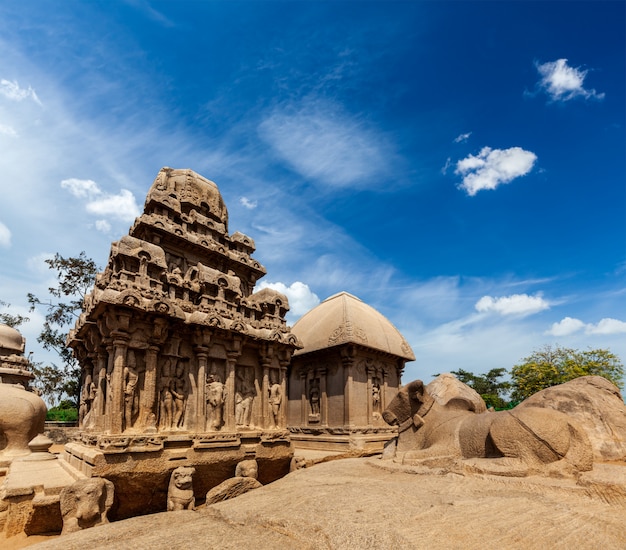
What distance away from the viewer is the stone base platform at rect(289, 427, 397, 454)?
14.7 m

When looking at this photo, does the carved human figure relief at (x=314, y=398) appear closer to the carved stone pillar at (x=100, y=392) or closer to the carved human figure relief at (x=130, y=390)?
the carved stone pillar at (x=100, y=392)

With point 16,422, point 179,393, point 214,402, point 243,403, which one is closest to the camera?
point 179,393

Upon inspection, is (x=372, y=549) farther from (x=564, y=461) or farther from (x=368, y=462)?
(x=368, y=462)

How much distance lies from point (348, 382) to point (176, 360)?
7.29 metres

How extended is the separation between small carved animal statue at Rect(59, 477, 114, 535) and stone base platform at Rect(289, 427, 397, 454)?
337 inches

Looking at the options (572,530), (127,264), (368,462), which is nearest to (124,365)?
(127,264)

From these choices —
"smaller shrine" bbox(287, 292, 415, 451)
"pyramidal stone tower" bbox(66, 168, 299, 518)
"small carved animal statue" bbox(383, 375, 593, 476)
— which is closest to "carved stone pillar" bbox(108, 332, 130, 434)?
"pyramidal stone tower" bbox(66, 168, 299, 518)

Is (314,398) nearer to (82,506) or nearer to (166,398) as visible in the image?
(166,398)

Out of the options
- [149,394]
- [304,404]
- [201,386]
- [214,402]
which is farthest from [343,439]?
[149,394]

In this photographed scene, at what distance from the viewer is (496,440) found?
21.2 feet

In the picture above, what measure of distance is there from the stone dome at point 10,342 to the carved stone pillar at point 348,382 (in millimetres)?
16910

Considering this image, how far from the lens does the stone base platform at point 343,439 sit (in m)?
14.7

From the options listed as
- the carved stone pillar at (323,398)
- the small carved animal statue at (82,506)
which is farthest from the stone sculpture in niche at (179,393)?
the carved stone pillar at (323,398)

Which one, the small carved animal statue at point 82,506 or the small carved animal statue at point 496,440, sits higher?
the small carved animal statue at point 496,440
